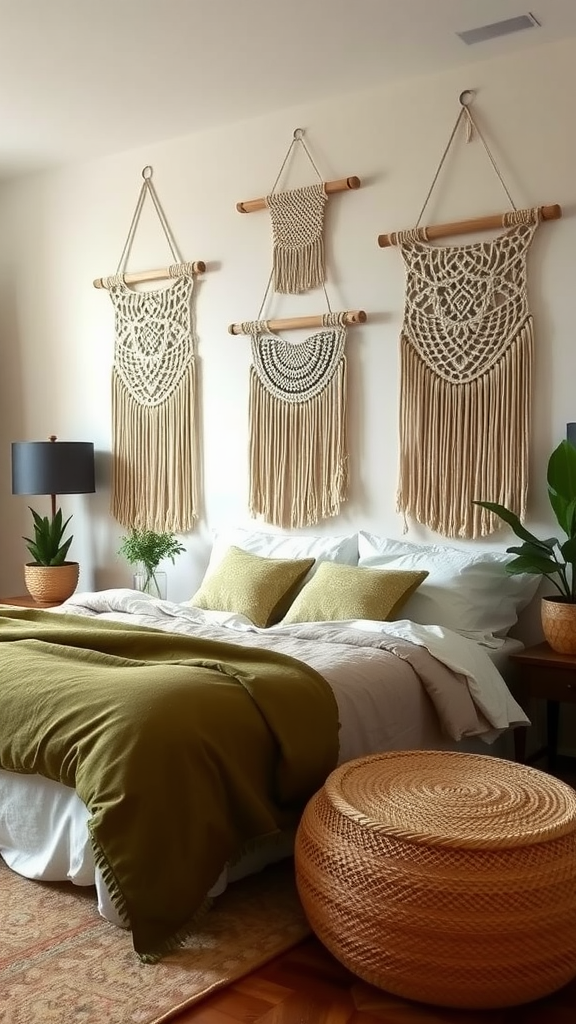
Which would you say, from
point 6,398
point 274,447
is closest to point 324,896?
point 274,447

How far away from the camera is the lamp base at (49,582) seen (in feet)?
15.6

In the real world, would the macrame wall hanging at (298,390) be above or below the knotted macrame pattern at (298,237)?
below

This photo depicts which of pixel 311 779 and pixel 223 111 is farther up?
pixel 223 111

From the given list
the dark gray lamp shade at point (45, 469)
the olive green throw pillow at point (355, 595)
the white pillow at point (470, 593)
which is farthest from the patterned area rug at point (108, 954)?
the dark gray lamp shade at point (45, 469)

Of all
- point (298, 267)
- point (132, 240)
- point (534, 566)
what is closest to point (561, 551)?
point (534, 566)

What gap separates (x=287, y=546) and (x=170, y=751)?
6.11ft

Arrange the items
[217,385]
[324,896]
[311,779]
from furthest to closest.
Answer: [217,385] → [311,779] → [324,896]

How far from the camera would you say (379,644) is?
313cm

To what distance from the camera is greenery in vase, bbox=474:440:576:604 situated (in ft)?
10.8

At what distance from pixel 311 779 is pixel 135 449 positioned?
8.59ft

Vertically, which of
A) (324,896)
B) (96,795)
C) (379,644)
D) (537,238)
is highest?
(537,238)

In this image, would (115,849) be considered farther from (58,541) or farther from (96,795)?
(58,541)

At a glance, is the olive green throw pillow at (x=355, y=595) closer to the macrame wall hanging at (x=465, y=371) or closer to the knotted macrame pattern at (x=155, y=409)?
the macrame wall hanging at (x=465, y=371)

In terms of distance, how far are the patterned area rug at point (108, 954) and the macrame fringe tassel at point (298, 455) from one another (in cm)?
185
